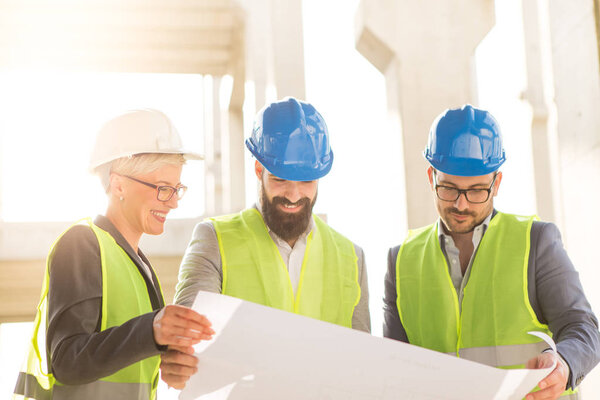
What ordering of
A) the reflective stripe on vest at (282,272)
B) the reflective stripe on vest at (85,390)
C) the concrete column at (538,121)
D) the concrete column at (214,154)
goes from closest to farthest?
the reflective stripe on vest at (85,390), the reflective stripe on vest at (282,272), the concrete column at (538,121), the concrete column at (214,154)

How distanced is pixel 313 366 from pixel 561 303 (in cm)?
130

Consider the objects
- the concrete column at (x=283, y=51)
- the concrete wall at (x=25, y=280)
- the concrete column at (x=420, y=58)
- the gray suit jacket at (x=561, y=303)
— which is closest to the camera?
the gray suit jacket at (x=561, y=303)

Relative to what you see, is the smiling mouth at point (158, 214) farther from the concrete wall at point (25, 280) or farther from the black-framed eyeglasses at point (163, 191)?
the concrete wall at point (25, 280)

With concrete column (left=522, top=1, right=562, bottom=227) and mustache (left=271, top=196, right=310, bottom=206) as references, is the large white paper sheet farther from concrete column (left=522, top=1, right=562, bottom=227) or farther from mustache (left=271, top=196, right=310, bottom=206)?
concrete column (left=522, top=1, right=562, bottom=227)

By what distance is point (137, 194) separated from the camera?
3.33 meters

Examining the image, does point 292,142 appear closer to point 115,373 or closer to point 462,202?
point 462,202

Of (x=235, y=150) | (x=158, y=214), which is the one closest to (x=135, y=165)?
(x=158, y=214)

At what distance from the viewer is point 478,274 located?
11.5ft

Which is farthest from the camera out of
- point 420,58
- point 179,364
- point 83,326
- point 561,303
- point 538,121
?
point 538,121

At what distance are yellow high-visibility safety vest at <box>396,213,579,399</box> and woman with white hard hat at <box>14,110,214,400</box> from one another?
4.03 ft

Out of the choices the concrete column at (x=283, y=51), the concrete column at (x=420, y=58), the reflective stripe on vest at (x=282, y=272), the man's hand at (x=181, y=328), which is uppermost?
the concrete column at (x=283, y=51)

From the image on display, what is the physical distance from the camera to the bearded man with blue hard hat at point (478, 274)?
3344 millimetres

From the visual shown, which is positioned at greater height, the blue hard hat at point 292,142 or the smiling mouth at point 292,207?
the blue hard hat at point 292,142

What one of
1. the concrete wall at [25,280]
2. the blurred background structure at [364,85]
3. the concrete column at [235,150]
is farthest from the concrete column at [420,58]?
the concrete column at [235,150]
